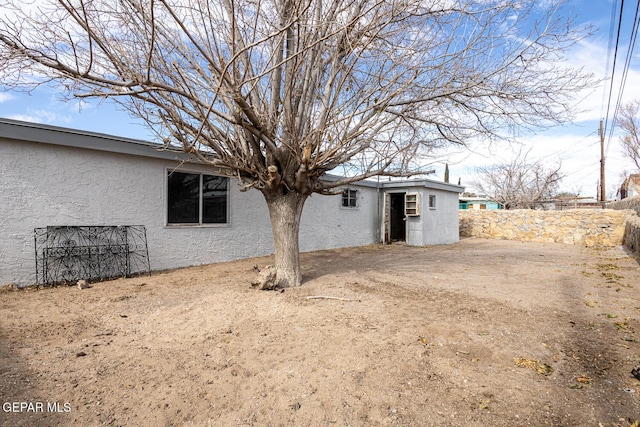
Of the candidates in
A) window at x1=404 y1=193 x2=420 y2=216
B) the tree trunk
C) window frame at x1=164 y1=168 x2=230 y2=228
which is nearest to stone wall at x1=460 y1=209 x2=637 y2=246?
window at x1=404 y1=193 x2=420 y2=216

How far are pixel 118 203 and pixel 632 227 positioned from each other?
13.9 m

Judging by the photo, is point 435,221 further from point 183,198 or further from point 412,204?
point 183,198

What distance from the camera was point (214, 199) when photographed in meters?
7.95

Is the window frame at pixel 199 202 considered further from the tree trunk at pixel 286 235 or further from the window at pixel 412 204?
the window at pixel 412 204

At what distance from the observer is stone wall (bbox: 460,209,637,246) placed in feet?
42.6

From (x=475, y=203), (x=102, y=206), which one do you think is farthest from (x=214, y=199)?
(x=475, y=203)

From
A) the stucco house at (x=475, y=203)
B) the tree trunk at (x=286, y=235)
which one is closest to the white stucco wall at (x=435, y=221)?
the tree trunk at (x=286, y=235)

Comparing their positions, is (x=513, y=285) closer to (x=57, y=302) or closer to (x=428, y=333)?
(x=428, y=333)

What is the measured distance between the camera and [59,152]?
225 inches

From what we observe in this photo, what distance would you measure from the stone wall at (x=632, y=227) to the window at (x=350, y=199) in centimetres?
786

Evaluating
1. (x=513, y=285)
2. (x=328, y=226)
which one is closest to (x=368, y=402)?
(x=513, y=285)

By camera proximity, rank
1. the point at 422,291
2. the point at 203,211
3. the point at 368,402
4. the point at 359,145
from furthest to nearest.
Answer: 1. the point at 203,211
2. the point at 359,145
3. the point at 422,291
4. the point at 368,402

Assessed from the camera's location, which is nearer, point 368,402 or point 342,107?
point 368,402

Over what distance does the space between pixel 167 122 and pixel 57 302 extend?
286 centimetres
